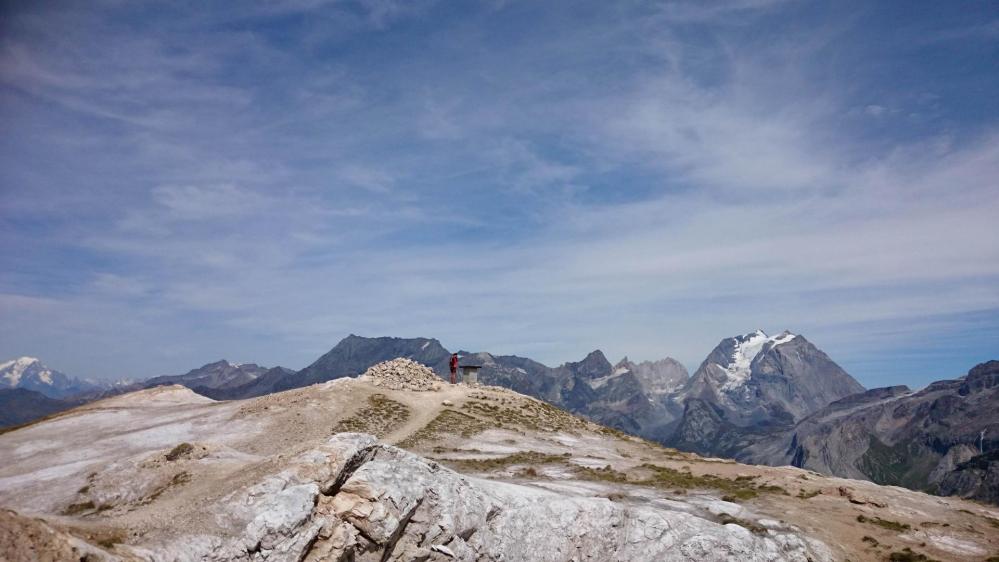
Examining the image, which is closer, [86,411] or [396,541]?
[396,541]

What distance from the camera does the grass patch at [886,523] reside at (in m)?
44.8

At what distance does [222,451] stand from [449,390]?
5744cm

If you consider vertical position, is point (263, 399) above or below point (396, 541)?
above

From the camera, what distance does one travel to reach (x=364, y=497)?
30.2 m

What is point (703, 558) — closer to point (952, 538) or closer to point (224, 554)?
point (952, 538)

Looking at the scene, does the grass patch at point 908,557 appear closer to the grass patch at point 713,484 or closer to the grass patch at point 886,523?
the grass patch at point 886,523

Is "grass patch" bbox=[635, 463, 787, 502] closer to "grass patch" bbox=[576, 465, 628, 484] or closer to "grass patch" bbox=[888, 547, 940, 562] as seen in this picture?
"grass patch" bbox=[576, 465, 628, 484]

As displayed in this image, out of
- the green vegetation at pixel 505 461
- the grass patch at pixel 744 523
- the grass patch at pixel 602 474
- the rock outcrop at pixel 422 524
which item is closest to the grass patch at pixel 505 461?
the green vegetation at pixel 505 461

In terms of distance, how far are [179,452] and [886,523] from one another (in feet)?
169

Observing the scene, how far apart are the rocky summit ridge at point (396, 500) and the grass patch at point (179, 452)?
129 millimetres

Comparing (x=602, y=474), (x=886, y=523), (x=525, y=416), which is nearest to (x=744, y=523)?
(x=886, y=523)

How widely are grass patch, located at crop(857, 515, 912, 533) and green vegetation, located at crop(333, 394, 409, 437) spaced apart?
4724 centimetres

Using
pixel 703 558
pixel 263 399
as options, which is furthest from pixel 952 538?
pixel 263 399

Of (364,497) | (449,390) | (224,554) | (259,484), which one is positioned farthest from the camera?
(449,390)
